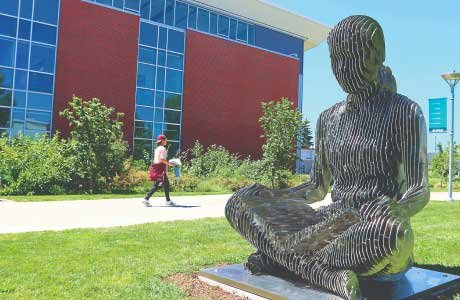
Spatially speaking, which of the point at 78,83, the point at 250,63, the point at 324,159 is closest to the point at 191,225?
the point at 324,159

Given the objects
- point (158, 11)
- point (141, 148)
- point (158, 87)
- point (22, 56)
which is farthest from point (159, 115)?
point (22, 56)

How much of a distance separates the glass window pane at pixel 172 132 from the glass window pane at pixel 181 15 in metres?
6.13

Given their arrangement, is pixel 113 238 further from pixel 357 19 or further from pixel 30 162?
pixel 30 162

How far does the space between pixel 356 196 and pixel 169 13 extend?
83.9 ft

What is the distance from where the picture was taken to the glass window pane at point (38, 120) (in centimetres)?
2131

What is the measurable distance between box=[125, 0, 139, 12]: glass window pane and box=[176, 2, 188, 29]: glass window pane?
2591 millimetres

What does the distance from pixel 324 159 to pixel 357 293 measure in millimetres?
1296

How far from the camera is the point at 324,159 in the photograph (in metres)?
3.85

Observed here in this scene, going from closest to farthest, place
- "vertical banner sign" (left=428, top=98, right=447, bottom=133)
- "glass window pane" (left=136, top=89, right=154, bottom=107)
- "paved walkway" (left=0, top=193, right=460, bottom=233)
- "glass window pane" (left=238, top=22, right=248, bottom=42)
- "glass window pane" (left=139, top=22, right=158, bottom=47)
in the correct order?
"paved walkway" (left=0, top=193, right=460, bottom=233) < "vertical banner sign" (left=428, top=98, right=447, bottom=133) < "glass window pane" (left=136, top=89, right=154, bottom=107) < "glass window pane" (left=139, top=22, right=158, bottom=47) < "glass window pane" (left=238, top=22, right=248, bottom=42)

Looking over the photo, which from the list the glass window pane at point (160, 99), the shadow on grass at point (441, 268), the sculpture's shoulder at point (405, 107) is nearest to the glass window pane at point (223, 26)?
the glass window pane at point (160, 99)

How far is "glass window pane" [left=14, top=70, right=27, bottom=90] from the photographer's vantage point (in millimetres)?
21022

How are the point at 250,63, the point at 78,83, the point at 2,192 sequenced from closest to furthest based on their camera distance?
the point at 2,192, the point at 78,83, the point at 250,63

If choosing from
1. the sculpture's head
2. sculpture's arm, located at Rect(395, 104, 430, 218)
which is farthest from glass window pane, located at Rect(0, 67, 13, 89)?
sculpture's arm, located at Rect(395, 104, 430, 218)

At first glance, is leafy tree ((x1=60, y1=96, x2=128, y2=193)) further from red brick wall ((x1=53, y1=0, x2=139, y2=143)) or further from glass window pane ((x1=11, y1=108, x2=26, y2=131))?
red brick wall ((x1=53, y1=0, x2=139, y2=143))
